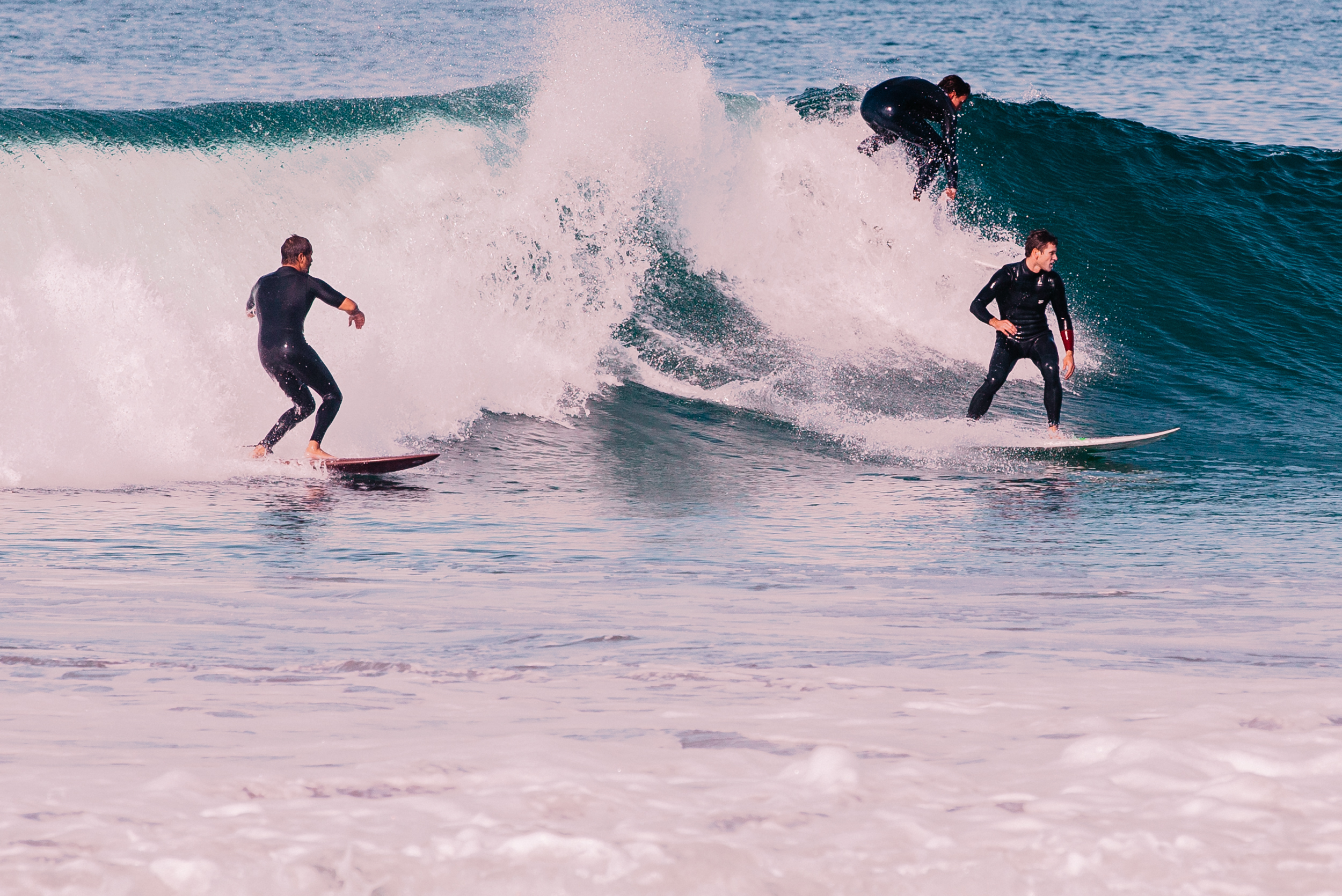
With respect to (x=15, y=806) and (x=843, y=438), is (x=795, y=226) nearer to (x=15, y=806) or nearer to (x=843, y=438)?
(x=843, y=438)

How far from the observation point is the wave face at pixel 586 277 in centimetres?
848

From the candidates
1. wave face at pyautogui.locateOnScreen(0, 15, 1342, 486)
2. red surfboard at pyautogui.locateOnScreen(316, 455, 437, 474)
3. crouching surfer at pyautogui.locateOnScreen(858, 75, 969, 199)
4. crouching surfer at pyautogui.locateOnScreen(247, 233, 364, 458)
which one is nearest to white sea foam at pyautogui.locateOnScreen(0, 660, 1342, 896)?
red surfboard at pyautogui.locateOnScreen(316, 455, 437, 474)

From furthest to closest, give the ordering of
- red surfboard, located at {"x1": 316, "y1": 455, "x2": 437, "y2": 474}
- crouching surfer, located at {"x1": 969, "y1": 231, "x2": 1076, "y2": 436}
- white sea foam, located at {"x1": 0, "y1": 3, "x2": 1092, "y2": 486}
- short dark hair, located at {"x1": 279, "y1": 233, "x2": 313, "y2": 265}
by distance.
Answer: crouching surfer, located at {"x1": 969, "y1": 231, "x2": 1076, "y2": 436} < white sea foam, located at {"x1": 0, "y1": 3, "x2": 1092, "y2": 486} < red surfboard, located at {"x1": 316, "y1": 455, "x2": 437, "y2": 474} < short dark hair, located at {"x1": 279, "y1": 233, "x2": 313, "y2": 265}

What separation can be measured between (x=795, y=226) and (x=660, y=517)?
6490mm

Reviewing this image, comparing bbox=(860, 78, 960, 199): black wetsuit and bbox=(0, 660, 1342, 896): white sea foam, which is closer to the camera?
bbox=(0, 660, 1342, 896): white sea foam

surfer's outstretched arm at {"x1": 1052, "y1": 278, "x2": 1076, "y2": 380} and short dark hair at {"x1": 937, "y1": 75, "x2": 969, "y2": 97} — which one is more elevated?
short dark hair at {"x1": 937, "y1": 75, "x2": 969, "y2": 97}

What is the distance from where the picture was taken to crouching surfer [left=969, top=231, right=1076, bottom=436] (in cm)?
840

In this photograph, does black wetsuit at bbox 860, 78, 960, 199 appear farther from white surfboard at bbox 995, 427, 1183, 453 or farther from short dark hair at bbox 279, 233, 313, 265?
short dark hair at bbox 279, 233, 313, 265

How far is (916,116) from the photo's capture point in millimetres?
11445

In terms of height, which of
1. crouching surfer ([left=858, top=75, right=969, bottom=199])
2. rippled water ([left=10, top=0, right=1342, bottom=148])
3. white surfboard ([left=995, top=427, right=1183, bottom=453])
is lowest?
white surfboard ([left=995, top=427, right=1183, bottom=453])

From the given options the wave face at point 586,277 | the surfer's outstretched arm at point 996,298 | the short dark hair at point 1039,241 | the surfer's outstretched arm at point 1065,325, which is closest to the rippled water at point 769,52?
the wave face at point 586,277

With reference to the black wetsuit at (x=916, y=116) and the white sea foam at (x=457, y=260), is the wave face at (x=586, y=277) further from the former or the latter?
the black wetsuit at (x=916, y=116)

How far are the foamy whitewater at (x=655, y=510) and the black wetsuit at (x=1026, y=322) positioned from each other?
1.70 ft

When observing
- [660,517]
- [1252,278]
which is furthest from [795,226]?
[660,517]
